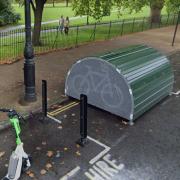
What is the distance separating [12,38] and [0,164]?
11.2 metres

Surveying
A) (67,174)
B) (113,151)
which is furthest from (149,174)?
(67,174)

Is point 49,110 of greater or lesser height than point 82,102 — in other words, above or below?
below

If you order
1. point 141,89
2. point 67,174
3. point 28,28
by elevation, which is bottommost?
point 67,174

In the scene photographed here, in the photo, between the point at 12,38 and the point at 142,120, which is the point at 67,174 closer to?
the point at 142,120

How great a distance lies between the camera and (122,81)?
24.1 feet

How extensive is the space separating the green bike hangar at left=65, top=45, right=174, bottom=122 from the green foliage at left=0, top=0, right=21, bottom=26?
27713 mm

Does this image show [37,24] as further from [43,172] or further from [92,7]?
[43,172]

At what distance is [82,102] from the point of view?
20.5 feet

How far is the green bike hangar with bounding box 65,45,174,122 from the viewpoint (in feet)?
24.5

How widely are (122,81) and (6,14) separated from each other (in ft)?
101

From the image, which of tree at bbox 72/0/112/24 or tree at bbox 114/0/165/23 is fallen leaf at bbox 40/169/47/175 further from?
tree at bbox 114/0/165/23

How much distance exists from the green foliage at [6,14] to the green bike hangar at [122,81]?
2771 cm

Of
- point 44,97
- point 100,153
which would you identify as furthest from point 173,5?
point 100,153

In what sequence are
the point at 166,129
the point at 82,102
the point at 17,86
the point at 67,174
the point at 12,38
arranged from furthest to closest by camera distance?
the point at 12,38, the point at 17,86, the point at 166,129, the point at 82,102, the point at 67,174
